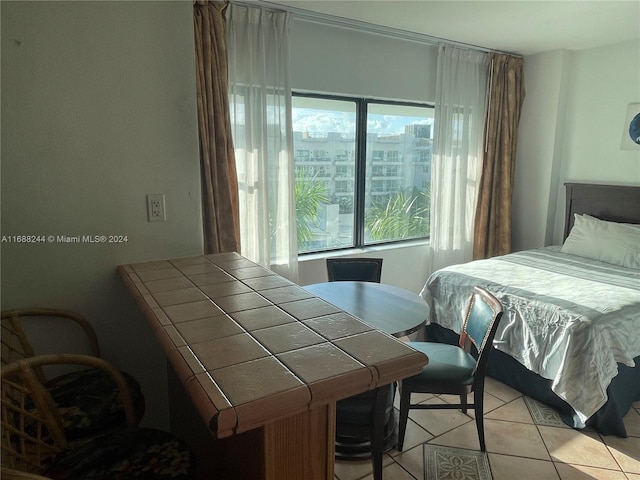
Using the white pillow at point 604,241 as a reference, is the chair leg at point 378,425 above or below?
below

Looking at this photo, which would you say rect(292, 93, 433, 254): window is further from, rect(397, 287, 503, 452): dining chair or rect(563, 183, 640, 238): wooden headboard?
rect(397, 287, 503, 452): dining chair

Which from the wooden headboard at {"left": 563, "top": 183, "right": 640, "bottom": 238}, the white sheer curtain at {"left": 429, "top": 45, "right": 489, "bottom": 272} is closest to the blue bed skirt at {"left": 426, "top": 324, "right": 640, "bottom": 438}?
the white sheer curtain at {"left": 429, "top": 45, "right": 489, "bottom": 272}

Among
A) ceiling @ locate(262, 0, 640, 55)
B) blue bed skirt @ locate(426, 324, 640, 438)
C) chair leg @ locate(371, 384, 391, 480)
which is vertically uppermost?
ceiling @ locate(262, 0, 640, 55)

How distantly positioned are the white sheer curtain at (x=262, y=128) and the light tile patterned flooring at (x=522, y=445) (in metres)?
1.56

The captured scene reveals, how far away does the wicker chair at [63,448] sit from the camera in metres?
1.17

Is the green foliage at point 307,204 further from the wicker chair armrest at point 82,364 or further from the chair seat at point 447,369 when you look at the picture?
the wicker chair armrest at point 82,364

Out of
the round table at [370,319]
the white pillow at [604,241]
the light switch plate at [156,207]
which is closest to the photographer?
the light switch plate at [156,207]

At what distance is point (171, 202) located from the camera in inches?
75.4

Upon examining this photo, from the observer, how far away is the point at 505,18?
10.4 feet

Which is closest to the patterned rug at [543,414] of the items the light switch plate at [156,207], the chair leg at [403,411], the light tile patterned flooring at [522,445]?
the light tile patterned flooring at [522,445]

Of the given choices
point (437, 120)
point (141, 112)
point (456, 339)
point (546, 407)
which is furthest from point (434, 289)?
point (141, 112)

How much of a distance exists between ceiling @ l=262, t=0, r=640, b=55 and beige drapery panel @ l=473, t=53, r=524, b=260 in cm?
40

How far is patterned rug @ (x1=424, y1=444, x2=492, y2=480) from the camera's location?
6.55ft

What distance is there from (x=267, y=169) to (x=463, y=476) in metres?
2.27
